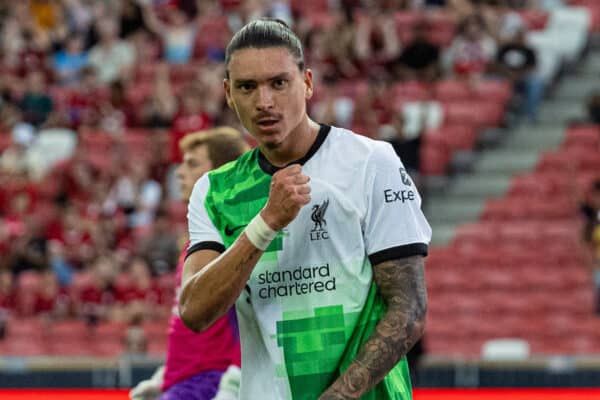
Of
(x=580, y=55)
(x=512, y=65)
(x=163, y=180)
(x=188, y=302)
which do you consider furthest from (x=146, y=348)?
(x=188, y=302)

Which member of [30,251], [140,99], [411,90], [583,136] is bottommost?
[30,251]

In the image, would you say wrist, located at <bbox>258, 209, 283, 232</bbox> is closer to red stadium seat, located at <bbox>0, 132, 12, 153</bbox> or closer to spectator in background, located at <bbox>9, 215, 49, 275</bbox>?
spectator in background, located at <bbox>9, 215, 49, 275</bbox>

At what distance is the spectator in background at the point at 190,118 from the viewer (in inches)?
599

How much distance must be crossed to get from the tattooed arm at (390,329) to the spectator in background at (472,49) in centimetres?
1211

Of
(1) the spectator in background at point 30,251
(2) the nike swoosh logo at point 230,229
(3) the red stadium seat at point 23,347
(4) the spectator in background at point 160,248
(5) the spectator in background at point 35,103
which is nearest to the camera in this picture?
(2) the nike swoosh logo at point 230,229

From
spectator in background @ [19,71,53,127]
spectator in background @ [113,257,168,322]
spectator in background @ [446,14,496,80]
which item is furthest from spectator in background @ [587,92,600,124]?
spectator in background @ [19,71,53,127]

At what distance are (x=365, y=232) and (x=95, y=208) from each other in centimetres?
1194

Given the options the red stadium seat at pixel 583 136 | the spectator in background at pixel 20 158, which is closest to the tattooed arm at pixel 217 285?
the red stadium seat at pixel 583 136

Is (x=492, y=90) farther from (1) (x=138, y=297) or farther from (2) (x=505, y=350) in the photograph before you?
(1) (x=138, y=297)

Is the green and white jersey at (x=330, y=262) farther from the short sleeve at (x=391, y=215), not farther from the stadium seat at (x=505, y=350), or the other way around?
the stadium seat at (x=505, y=350)

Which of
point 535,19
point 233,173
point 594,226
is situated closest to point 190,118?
point 535,19

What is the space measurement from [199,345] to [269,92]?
272 centimetres

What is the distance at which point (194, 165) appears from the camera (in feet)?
19.5

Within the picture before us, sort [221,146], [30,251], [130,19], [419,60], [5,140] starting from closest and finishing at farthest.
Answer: [221,146], [30,251], [419,60], [5,140], [130,19]
